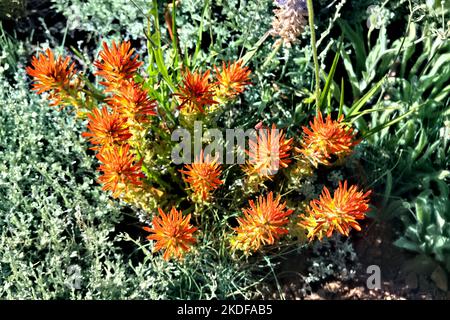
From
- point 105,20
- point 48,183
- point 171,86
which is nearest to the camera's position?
point 171,86

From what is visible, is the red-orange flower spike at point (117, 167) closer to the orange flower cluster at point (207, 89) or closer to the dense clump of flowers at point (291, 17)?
the orange flower cluster at point (207, 89)

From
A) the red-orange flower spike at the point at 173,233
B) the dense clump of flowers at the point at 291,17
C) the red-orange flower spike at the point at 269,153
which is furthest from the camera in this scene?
the dense clump of flowers at the point at 291,17

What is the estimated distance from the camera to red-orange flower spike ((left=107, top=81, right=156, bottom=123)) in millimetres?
1678

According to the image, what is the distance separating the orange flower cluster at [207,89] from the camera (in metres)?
1.75

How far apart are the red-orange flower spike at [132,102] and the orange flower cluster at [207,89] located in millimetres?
111

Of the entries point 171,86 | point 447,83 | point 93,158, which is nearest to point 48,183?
point 93,158

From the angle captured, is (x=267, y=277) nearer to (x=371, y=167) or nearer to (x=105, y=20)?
(x=371, y=167)

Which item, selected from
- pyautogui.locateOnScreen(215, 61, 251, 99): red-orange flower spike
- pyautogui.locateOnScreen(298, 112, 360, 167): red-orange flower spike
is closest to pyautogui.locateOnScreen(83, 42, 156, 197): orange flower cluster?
pyautogui.locateOnScreen(215, 61, 251, 99): red-orange flower spike

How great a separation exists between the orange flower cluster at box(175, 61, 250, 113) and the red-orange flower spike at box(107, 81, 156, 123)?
111 mm

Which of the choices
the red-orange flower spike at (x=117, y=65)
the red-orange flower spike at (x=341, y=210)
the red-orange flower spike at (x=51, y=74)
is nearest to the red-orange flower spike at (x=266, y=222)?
the red-orange flower spike at (x=341, y=210)

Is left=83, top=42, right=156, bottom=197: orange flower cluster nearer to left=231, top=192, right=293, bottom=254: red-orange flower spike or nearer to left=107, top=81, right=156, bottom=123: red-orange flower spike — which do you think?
left=107, top=81, right=156, bottom=123: red-orange flower spike

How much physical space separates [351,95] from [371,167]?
1.13ft

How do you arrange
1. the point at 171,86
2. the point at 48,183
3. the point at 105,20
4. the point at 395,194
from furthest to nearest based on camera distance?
the point at 105,20
the point at 395,194
the point at 48,183
the point at 171,86
